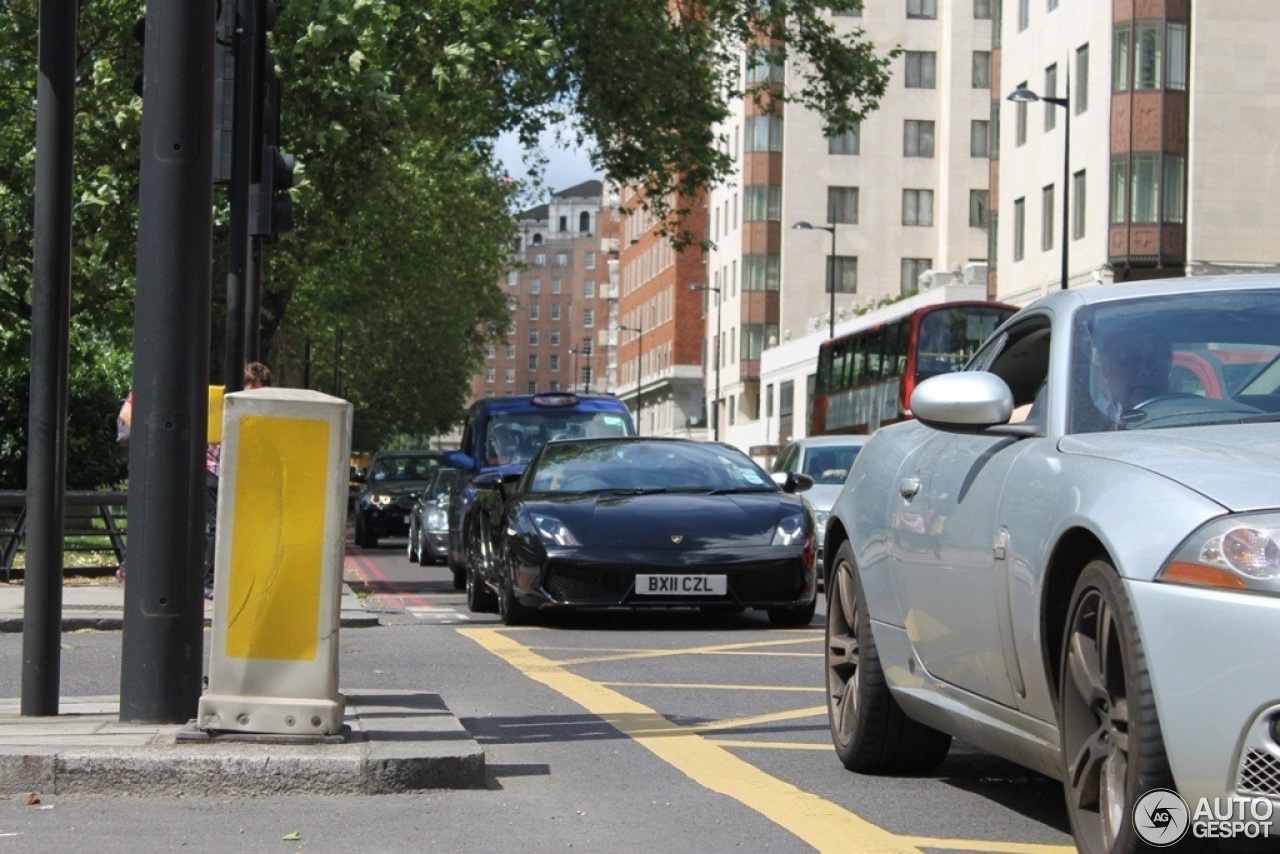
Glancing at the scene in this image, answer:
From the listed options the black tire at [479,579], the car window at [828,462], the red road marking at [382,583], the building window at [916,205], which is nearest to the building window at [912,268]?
the building window at [916,205]

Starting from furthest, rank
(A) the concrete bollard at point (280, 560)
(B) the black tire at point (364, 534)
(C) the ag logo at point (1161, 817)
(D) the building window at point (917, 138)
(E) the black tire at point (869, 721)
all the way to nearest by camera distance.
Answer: (D) the building window at point (917, 138), (B) the black tire at point (364, 534), (E) the black tire at point (869, 721), (A) the concrete bollard at point (280, 560), (C) the ag logo at point (1161, 817)

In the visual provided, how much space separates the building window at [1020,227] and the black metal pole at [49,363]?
52.3 metres

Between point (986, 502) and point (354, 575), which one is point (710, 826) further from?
point (354, 575)

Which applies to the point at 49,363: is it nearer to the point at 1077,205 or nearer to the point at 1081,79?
the point at 1077,205

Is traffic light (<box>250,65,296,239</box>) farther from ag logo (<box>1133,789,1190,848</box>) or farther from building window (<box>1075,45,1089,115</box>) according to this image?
building window (<box>1075,45,1089,115</box>)

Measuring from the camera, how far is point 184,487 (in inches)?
276

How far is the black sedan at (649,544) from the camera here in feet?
45.3

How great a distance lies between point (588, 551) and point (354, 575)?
35.4ft

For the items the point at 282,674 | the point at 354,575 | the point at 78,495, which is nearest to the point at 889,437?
the point at 282,674

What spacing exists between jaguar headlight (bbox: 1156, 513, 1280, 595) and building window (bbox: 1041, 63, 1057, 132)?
52835 mm

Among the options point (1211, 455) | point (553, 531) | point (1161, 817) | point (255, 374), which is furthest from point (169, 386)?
point (255, 374)

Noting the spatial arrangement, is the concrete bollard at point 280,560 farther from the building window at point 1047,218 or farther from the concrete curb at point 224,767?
the building window at point 1047,218

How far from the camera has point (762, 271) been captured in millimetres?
93000

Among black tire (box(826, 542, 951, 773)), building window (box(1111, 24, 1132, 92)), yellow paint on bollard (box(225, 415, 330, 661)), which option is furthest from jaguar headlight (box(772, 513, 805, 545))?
building window (box(1111, 24, 1132, 92))
